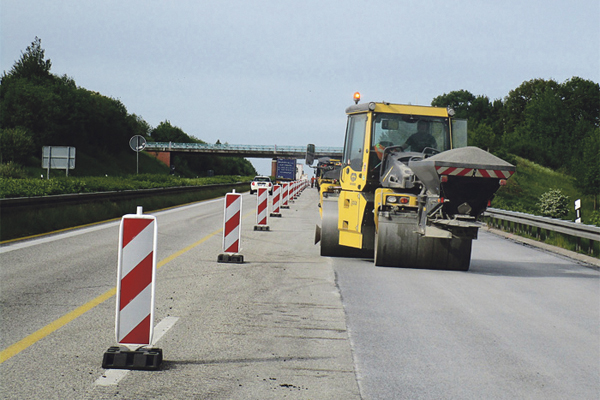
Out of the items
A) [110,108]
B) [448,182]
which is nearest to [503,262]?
[448,182]

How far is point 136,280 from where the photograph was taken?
508 centimetres

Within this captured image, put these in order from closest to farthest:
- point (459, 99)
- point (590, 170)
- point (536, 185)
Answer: point (590, 170) < point (536, 185) < point (459, 99)

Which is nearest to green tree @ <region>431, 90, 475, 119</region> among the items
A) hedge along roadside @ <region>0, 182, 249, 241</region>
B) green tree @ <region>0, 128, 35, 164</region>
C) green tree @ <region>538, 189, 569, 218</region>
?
green tree @ <region>538, 189, 569, 218</region>

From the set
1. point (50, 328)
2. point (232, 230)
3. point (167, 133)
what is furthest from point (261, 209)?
point (167, 133)

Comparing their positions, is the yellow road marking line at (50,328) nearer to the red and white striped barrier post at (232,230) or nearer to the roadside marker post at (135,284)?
the roadside marker post at (135,284)

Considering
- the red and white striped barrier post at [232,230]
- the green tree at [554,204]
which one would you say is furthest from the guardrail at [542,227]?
the green tree at [554,204]

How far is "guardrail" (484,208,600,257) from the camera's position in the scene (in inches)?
532

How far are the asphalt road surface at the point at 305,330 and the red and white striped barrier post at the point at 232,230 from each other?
1.20 feet

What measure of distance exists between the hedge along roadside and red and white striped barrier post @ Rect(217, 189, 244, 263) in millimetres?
5065

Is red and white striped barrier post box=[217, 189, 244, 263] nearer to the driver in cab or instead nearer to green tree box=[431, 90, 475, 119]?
the driver in cab

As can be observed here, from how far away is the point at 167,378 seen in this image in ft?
15.0

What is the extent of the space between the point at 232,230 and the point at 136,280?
18.8ft

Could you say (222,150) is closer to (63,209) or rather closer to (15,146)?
(15,146)

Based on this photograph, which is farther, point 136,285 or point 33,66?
point 33,66
